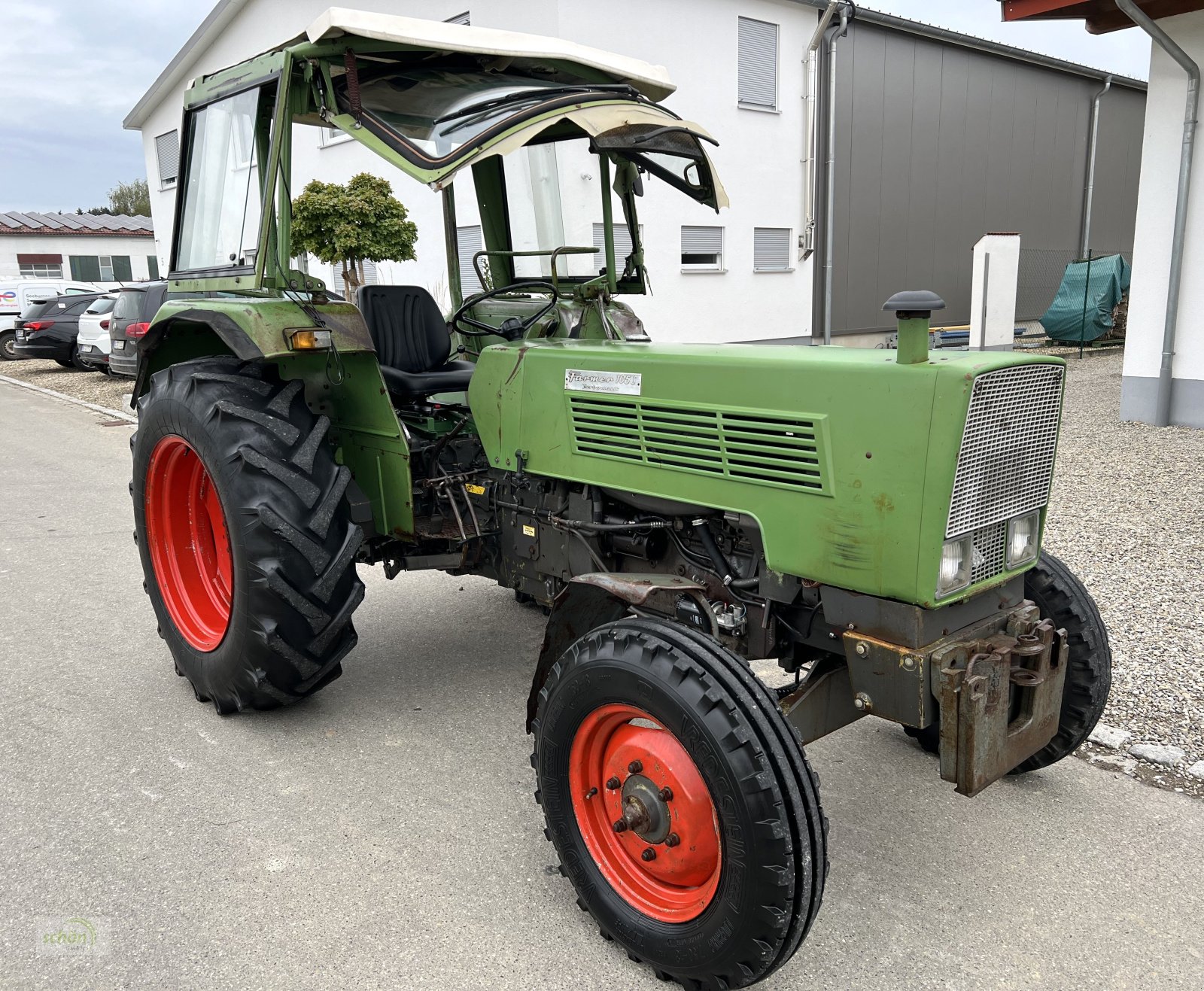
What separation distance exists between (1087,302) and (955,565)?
15888mm

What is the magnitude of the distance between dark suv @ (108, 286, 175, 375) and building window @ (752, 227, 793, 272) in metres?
8.49

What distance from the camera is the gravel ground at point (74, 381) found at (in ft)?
44.3

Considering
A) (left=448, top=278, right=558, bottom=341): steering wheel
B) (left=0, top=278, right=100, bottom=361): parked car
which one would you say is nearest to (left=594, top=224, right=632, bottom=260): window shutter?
(left=448, top=278, right=558, bottom=341): steering wheel

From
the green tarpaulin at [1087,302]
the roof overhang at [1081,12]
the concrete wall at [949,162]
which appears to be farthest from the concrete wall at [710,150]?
the roof overhang at [1081,12]

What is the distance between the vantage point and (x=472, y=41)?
129 inches

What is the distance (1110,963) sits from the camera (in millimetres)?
2318

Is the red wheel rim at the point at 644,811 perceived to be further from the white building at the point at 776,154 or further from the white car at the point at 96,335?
the white car at the point at 96,335

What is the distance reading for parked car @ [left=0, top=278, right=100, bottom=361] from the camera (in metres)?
18.9

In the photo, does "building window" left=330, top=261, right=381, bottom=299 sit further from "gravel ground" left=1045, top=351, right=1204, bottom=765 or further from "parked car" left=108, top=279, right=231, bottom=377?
"gravel ground" left=1045, top=351, right=1204, bottom=765

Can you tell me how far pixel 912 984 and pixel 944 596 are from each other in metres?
0.91

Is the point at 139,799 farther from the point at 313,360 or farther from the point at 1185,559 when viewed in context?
the point at 1185,559

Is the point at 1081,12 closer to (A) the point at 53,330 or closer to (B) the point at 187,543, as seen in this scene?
(B) the point at 187,543

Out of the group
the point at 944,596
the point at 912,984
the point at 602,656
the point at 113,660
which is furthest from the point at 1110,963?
the point at 113,660

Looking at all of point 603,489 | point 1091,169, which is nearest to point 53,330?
point 603,489
